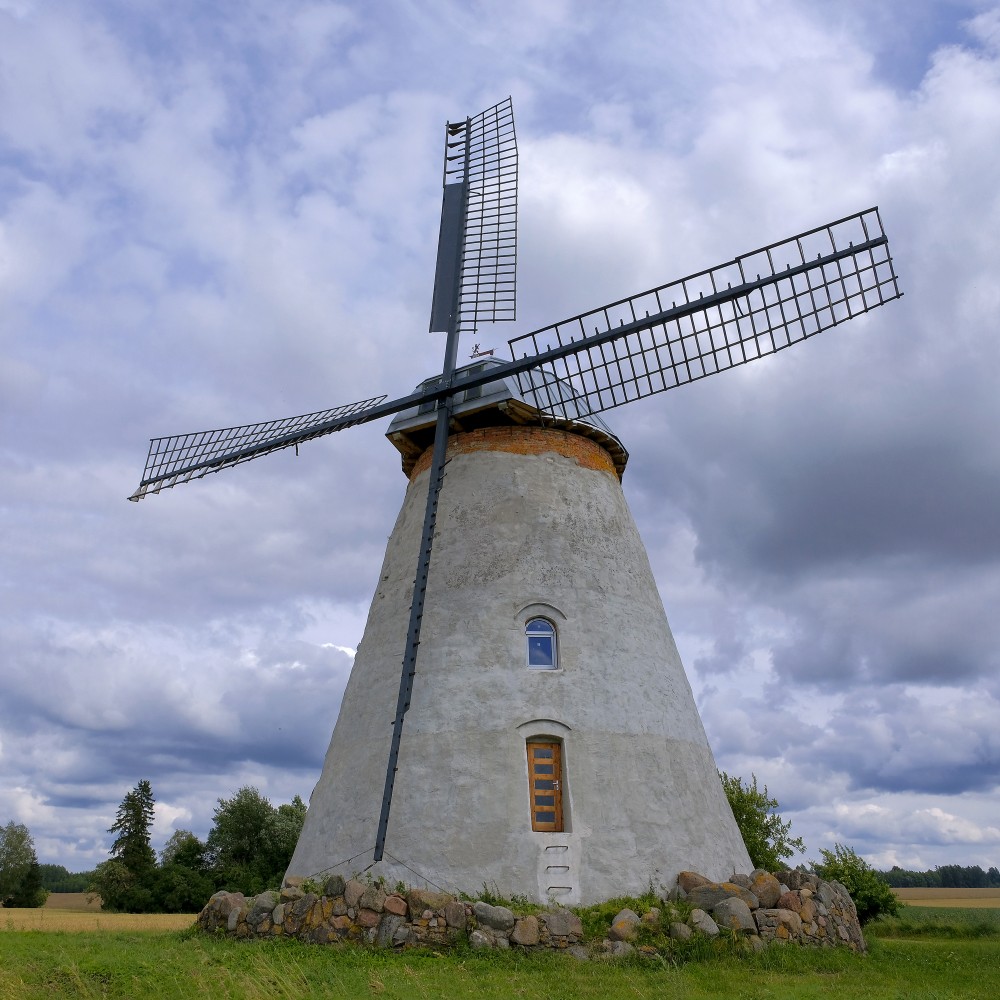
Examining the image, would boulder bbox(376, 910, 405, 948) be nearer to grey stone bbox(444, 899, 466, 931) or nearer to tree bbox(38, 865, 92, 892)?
grey stone bbox(444, 899, 466, 931)

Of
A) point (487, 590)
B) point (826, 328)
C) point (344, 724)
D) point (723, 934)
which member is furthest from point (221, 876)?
point (826, 328)

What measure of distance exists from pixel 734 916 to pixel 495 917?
10.1 ft

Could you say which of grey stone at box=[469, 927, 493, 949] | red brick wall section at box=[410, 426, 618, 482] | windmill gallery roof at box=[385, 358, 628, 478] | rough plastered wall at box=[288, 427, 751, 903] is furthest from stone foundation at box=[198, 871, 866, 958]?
windmill gallery roof at box=[385, 358, 628, 478]

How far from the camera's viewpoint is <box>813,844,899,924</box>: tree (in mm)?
20844

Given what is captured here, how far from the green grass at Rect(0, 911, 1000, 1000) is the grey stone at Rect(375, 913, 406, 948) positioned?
20cm

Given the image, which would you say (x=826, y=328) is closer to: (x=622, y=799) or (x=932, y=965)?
(x=622, y=799)

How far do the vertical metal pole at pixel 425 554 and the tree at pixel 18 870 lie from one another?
36.5 meters

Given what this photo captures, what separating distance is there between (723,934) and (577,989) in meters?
2.52

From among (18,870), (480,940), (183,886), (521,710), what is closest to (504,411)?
(521,710)

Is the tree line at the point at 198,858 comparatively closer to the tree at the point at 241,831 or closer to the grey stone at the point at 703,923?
the tree at the point at 241,831

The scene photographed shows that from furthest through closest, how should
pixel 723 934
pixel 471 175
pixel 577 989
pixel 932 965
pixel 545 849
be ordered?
pixel 471 175
pixel 932 965
pixel 545 849
pixel 723 934
pixel 577 989

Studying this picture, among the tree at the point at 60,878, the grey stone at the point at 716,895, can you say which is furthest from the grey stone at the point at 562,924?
the tree at the point at 60,878

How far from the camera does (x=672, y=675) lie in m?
15.2

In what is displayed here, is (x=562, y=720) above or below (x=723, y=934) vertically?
above
